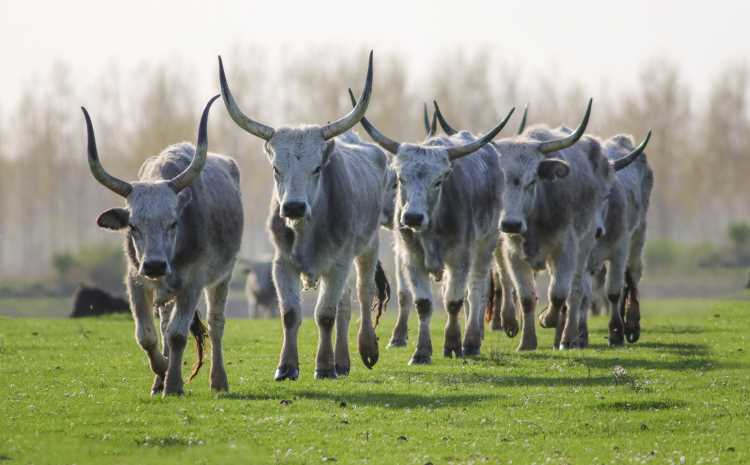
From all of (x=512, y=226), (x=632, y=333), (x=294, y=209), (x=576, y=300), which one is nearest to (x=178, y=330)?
(x=294, y=209)

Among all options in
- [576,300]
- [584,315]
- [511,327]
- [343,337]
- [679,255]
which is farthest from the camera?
[679,255]

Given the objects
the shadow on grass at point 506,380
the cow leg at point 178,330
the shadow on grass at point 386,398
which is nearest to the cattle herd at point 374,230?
the cow leg at point 178,330

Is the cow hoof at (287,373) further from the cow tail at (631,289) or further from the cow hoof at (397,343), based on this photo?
the cow tail at (631,289)

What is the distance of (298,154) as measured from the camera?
1373 centimetres

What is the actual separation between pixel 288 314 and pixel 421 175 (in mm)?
2653

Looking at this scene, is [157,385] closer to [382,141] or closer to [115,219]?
[115,219]

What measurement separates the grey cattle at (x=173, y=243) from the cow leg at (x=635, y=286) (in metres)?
7.76

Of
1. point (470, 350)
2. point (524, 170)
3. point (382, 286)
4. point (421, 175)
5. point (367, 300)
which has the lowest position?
point (470, 350)

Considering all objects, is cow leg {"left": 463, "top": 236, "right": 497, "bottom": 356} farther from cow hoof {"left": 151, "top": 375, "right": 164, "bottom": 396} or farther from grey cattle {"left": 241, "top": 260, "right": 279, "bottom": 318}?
grey cattle {"left": 241, "top": 260, "right": 279, "bottom": 318}

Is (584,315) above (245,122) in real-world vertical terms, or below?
below

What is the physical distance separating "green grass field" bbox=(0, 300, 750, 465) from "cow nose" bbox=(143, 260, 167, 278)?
1146mm

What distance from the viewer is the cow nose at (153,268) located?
1183cm

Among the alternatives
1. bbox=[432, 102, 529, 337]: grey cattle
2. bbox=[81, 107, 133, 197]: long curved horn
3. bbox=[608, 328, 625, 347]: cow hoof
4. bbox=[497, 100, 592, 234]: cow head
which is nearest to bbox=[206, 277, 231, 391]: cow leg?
bbox=[81, 107, 133, 197]: long curved horn

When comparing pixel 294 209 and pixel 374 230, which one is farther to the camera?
pixel 374 230
